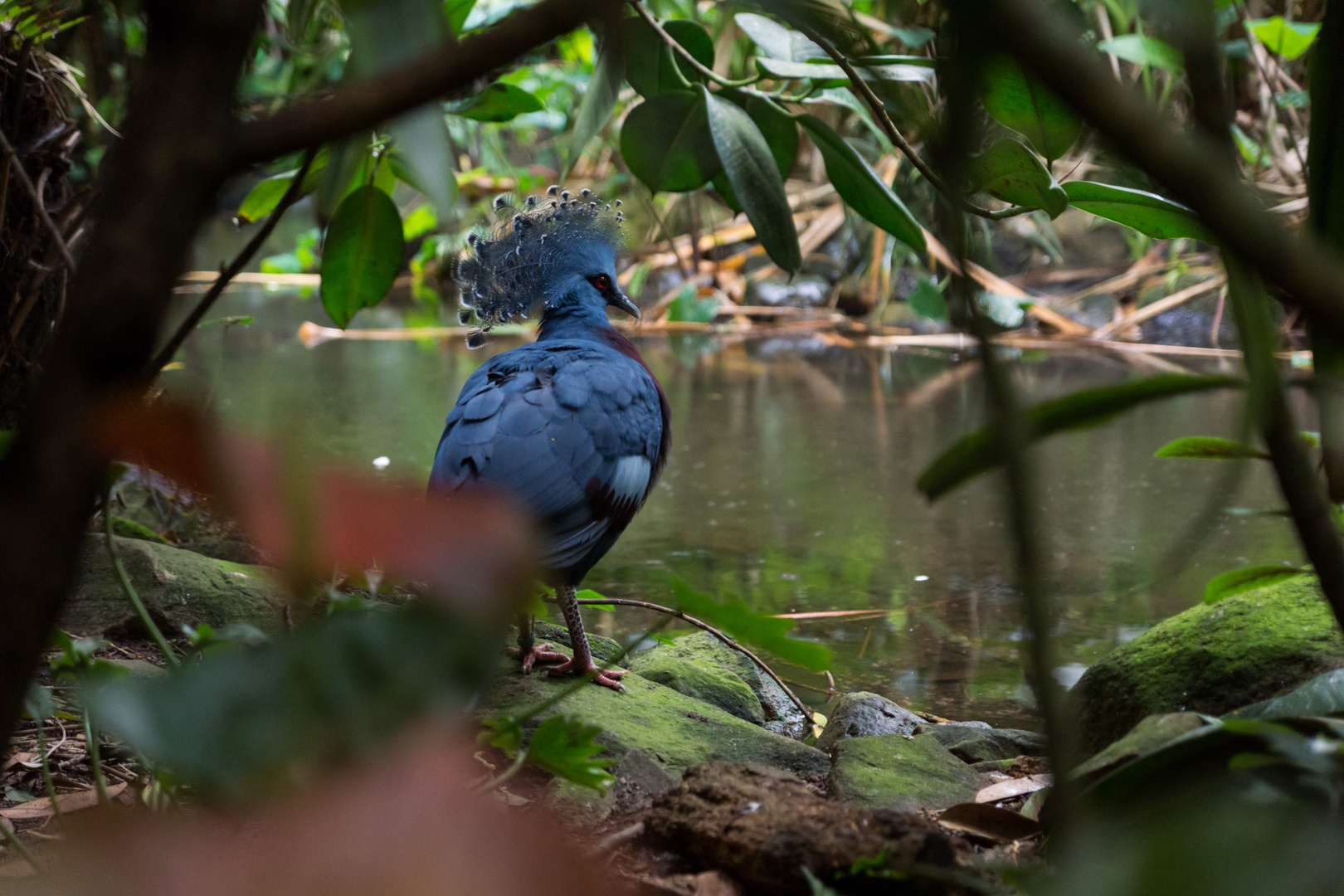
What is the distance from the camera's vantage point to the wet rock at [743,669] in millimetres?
1759

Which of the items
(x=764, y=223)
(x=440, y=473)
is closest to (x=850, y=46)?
(x=764, y=223)

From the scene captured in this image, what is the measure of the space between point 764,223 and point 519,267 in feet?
3.21

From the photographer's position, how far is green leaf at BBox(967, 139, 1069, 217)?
96 centimetres

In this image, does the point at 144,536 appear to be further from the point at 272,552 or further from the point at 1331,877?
the point at 1331,877

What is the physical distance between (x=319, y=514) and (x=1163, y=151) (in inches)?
12.7

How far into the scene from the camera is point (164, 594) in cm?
145

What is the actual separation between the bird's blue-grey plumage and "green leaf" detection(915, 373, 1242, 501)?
0.91 meters

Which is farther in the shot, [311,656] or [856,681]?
[856,681]

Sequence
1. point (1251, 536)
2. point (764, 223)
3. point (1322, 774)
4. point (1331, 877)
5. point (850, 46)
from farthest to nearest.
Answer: point (1251, 536) < point (764, 223) < point (850, 46) < point (1322, 774) < point (1331, 877)

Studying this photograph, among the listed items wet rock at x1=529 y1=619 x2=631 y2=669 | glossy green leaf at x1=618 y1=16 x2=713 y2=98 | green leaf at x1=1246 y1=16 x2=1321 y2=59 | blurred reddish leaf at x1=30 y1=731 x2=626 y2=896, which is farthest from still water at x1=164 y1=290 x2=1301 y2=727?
green leaf at x1=1246 y1=16 x2=1321 y2=59

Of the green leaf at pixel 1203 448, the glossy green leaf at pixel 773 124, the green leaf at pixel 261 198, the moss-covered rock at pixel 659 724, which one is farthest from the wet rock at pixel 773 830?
the green leaf at pixel 261 198

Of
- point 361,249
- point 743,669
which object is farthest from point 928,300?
point 361,249

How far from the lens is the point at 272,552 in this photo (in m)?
0.37

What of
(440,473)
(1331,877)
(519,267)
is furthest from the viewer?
(519,267)
